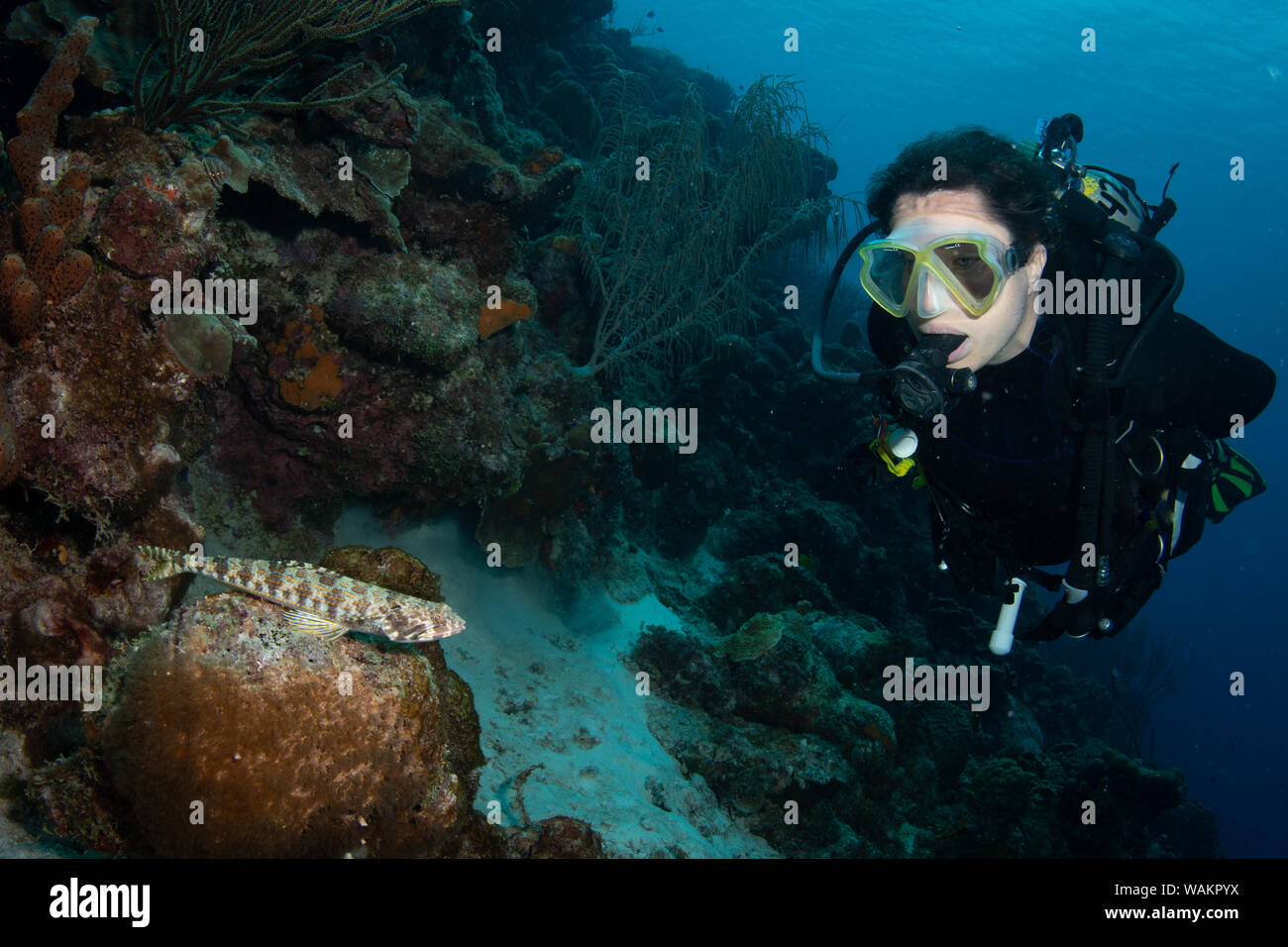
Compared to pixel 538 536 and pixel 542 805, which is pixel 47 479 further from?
pixel 538 536

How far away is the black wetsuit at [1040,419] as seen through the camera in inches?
127

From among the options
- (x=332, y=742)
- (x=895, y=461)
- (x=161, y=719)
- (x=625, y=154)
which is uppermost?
(x=625, y=154)

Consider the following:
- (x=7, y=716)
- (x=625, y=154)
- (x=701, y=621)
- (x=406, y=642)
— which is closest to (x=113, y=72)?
(x=7, y=716)

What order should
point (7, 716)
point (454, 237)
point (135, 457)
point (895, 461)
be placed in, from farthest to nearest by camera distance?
1. point (454, 237)
2. point (895, 461)
3. point (135, 457)
4. point (7, 716)

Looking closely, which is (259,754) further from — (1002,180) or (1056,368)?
(1056,368)

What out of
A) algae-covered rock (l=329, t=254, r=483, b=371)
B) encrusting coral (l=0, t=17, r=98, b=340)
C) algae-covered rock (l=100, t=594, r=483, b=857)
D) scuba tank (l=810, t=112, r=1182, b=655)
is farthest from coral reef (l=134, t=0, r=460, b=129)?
scuba tank (l=810, t=112, r=1182, b=655)

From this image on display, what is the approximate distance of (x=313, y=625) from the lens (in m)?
2.76

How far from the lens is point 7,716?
307cm

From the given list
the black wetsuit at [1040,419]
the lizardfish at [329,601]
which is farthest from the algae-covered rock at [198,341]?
the black wetsuit at [1040,419]
